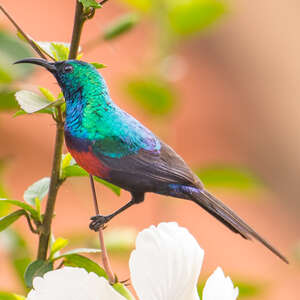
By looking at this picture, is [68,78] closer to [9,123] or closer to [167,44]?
[167,44]

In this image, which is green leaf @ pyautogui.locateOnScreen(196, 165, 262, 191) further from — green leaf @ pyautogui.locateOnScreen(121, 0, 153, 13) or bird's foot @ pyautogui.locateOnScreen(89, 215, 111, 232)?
bird's foot @ pyautogui.locateOnScreen(89, 215, 111, 232)

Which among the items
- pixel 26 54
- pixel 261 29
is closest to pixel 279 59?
pixel 261 29

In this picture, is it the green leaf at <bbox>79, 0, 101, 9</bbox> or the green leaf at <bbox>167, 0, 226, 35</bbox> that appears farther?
the green leaf at <bbox>167, 0, 226, 35</bbox>

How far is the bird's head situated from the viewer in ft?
1.22

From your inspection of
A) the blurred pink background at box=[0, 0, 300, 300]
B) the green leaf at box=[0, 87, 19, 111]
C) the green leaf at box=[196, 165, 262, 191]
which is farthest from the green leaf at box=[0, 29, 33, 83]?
the blurred pink background at box=[0, 0, 300, 300]

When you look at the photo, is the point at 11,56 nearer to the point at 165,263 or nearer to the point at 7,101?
the point at 7,101

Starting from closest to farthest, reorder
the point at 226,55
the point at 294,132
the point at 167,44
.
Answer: the point at 167,44, the point at 294,132, the point at 226,55

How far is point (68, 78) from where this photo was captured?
0.37 meters

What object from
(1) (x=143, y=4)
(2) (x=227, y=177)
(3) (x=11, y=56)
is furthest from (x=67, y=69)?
(1) (x=143, y=4)

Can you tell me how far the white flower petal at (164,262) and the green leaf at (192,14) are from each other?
0.75m

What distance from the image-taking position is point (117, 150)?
362mm

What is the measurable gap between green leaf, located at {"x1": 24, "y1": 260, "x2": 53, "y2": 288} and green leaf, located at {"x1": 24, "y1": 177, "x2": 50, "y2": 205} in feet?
0.20

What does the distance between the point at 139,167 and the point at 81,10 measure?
0.31 feet

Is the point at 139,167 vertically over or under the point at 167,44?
under
